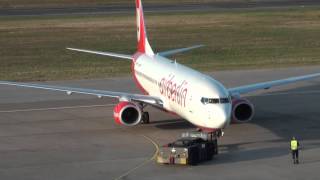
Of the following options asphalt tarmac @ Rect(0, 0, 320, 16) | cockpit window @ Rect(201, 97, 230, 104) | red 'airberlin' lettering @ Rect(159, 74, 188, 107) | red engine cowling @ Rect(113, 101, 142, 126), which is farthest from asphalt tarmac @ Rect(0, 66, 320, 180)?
asphalt tarmac @ Rect(0, 0, 320, 16)

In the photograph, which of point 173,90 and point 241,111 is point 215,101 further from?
point 241,111

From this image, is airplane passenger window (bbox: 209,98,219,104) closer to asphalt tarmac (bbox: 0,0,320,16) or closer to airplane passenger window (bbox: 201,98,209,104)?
airplane passenger window (bbox: 201,98,209,104)

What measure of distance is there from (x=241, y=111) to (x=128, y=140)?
20.0 ft

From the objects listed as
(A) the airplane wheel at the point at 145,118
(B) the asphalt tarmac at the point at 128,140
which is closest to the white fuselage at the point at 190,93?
(A) the airplane wheel at the point at 145,118

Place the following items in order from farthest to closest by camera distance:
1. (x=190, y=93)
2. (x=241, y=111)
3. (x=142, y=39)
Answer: (x=142, y=39) → (x=241, y=111) → (x=190, y=93)

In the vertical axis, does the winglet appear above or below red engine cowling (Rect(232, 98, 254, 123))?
above

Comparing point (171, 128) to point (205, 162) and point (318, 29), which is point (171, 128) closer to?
point (205, 162)

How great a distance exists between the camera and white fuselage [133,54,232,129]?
38.8 m

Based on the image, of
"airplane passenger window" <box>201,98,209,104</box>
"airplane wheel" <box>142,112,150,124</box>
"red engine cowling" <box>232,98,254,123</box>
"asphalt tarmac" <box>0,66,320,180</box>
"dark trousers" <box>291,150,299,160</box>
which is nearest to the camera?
"asphalt tarmac" <box>0,66,320,180</box>

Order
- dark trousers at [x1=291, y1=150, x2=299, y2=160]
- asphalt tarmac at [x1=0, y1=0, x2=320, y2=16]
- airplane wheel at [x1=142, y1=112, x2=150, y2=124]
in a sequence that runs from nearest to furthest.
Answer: dark trousers at [x1=291, y1=150, x2=299, y2=160] < airplane wheel at [x1=142, y1=112, x2=150, y2=124] < asphalt tarmac at [x1=0, y1=0, x2=320, y2=16]

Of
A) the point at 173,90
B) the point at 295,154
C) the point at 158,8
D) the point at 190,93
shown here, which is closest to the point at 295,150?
the point at 295,154

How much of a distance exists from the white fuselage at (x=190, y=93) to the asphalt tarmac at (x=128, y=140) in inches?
66.7

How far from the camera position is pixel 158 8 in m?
128

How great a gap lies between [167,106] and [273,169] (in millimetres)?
10286
